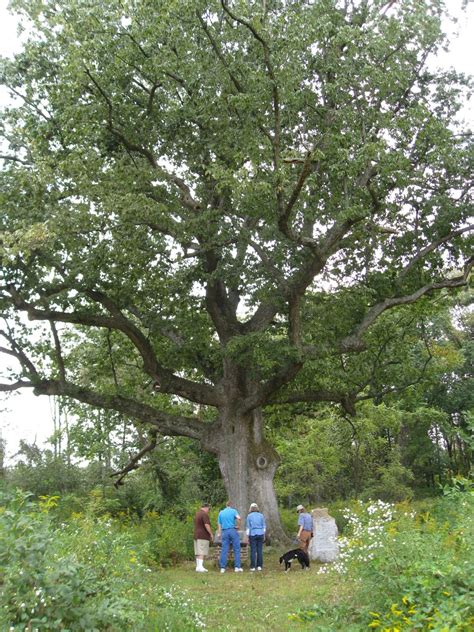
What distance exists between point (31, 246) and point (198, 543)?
695 centimetres

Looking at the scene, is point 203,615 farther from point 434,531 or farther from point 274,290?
point 274,290

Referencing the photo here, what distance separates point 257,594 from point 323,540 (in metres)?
4.77

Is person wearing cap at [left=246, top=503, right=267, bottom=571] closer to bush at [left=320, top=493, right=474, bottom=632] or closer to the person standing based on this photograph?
the person standing

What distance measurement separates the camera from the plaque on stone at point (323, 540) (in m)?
14.1

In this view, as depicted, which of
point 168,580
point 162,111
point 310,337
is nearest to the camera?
point 168,580

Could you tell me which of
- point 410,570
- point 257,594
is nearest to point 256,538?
point 257,594

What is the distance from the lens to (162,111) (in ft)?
47.1

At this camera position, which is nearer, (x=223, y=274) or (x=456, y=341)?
(x=223, y=274)

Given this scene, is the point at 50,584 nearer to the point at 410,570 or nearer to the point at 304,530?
the point at 410,570

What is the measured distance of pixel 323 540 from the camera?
46.6 feet

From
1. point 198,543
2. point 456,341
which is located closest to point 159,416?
point 198,543

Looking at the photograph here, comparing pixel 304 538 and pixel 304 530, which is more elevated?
pixel 304 530

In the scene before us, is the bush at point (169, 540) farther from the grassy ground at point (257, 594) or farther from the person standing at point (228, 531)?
the person standing at point (228, 531)

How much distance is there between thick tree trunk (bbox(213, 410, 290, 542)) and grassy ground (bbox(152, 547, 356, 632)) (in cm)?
227
